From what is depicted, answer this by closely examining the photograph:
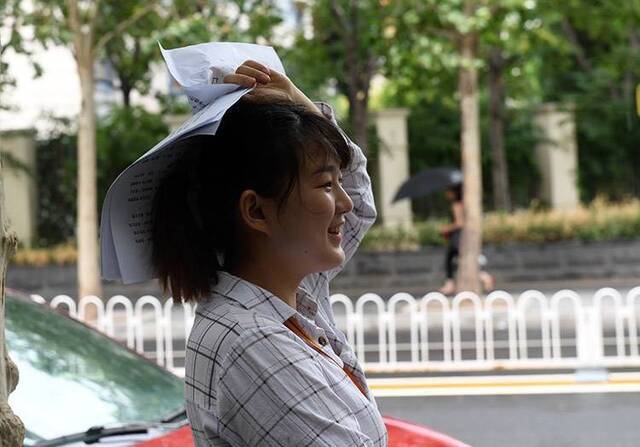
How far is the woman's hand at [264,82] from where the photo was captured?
1.98m

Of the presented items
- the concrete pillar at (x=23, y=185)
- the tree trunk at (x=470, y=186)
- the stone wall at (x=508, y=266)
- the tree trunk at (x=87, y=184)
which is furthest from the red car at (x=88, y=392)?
the concrete pillar at (x=23, y=185)

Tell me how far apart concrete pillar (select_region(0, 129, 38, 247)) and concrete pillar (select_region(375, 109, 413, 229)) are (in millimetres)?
6355

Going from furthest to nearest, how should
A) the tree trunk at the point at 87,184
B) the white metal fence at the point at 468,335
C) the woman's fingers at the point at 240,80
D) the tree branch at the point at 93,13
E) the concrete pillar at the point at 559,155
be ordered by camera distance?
the concrete pillar at the point at 559,155 → the tree trunk at the point at 87,184 → the tree branch at the point at 93,13 → the white metal fence at the point at 468,335 → the woman's fingers at the point at 240,80

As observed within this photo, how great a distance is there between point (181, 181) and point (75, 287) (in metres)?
18.6

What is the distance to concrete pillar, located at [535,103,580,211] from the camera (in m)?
22.1

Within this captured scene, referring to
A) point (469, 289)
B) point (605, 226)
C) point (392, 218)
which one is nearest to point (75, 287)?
point (392, 218)

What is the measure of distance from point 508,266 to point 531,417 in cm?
1165

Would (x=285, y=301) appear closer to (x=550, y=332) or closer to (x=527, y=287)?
(x=550, y=332)

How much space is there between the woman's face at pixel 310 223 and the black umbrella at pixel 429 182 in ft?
51.4

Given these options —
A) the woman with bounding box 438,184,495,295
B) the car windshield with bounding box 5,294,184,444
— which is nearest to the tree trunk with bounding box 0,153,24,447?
the car windshield with bounding box 5,294,184,444

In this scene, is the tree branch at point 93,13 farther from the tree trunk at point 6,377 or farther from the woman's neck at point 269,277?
the woman's neck at point 269,277

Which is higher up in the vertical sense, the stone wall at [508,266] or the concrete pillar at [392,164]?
the concrete pillar at [392,164]

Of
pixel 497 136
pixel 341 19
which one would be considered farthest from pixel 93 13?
pixel 497 136

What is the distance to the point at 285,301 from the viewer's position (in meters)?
1.94
